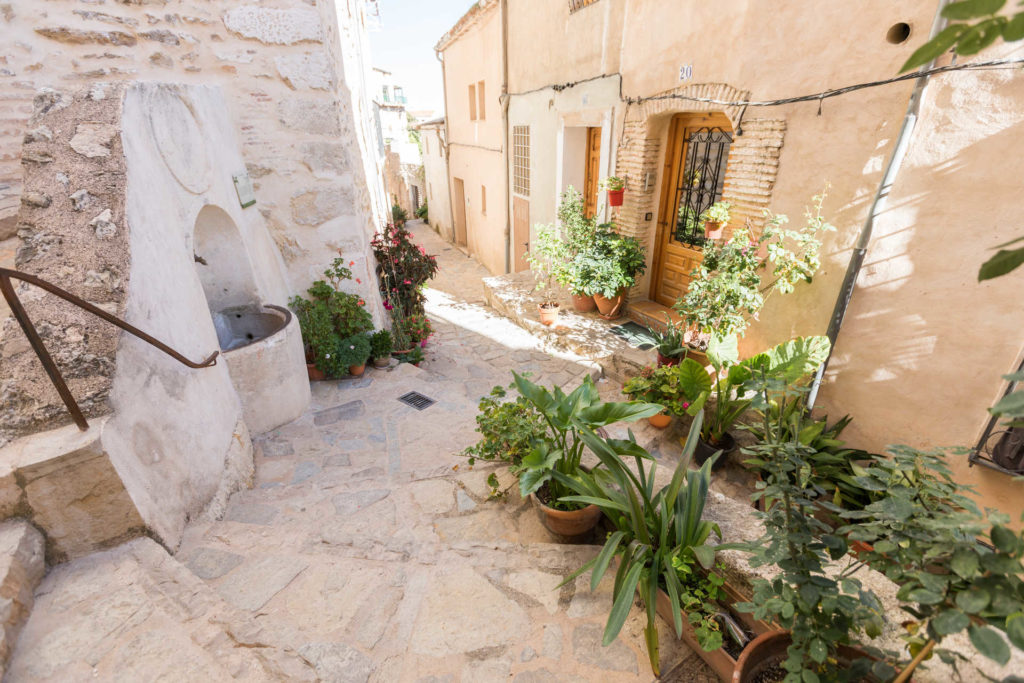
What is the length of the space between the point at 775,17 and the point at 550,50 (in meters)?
4.23

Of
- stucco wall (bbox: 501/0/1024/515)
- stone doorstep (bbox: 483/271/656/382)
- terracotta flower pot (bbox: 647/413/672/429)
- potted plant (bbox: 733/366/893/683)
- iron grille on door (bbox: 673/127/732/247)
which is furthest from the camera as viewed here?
stone doorstep (bbox: 483/271/656/382)

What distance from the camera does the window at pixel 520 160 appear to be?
9.10 metres

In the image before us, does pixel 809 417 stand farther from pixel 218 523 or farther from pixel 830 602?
pixel 218 523

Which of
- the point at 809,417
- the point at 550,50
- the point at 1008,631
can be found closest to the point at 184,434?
the point at 1008,631

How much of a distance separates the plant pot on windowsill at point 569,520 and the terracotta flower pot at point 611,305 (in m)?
3.99

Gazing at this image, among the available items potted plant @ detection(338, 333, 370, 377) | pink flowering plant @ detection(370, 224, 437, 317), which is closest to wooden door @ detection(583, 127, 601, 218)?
pink flowering plant @ detection(370, 224, 437, 317)

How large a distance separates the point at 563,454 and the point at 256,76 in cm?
403

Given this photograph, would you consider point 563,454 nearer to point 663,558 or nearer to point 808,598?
point 663,558

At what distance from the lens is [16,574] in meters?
1.65

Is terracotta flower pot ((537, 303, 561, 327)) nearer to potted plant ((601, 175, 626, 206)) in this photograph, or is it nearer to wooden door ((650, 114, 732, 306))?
wooden door ((650, 114, 732, 306))

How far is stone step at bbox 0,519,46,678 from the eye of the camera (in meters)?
1.57

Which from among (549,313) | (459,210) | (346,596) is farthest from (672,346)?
(459,210)

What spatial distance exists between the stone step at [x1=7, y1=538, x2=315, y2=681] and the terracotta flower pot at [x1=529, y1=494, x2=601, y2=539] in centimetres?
125

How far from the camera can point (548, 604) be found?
2180 millimetres
